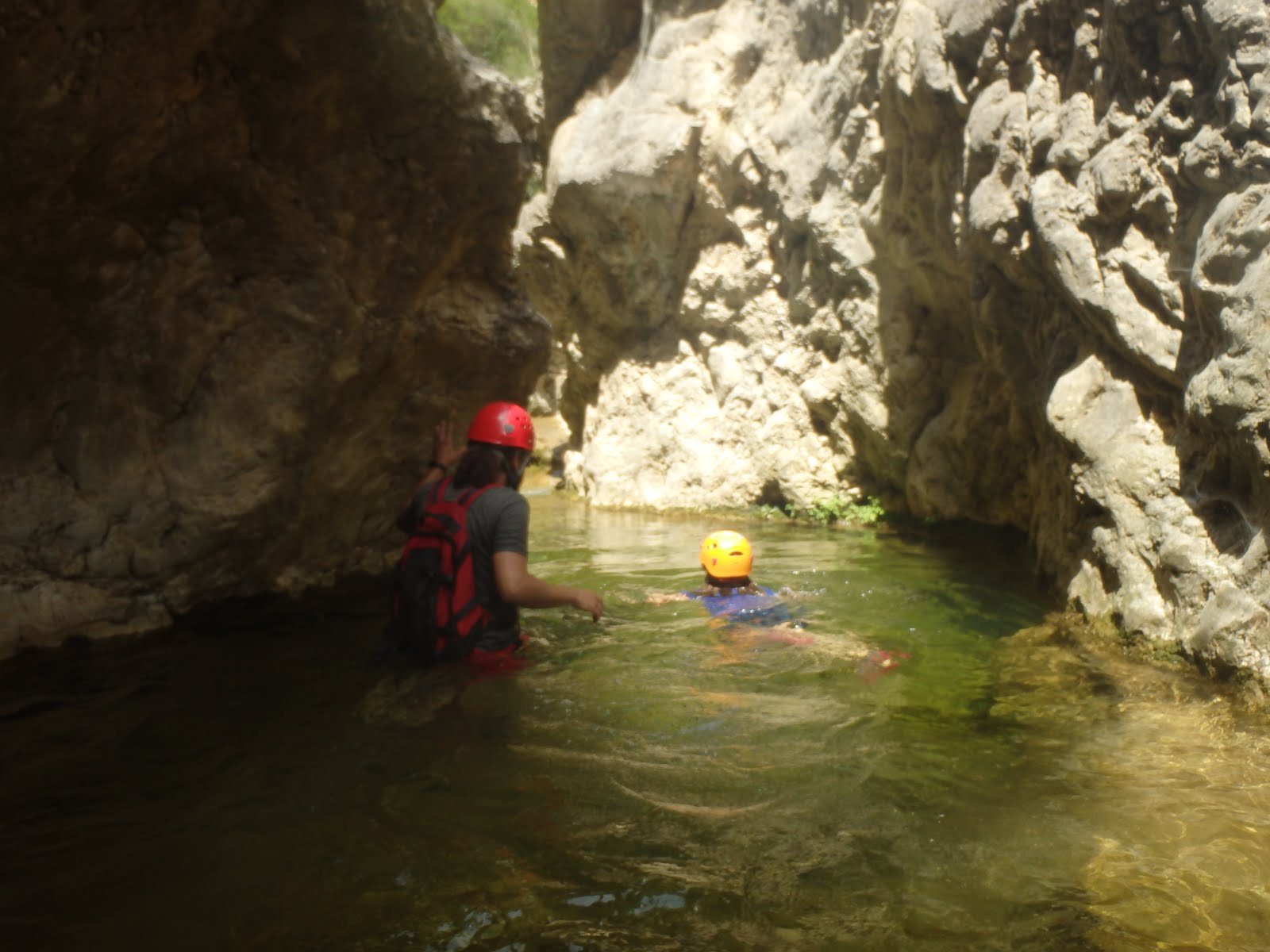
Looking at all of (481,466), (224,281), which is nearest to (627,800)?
(481,466)

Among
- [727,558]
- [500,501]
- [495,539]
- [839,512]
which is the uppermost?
[500,501]

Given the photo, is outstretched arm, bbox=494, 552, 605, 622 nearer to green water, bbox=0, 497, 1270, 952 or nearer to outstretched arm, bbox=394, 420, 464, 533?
green water, bbox=0, 497, 1270, 952

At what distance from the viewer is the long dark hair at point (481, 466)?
4223 mm

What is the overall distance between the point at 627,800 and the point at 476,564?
1418 mm

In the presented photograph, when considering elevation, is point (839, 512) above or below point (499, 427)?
below

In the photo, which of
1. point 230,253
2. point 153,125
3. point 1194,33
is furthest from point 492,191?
point 1194,33

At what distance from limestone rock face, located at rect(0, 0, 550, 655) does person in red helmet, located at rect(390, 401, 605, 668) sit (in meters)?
1.67

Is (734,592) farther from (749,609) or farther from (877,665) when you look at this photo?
(877,665)

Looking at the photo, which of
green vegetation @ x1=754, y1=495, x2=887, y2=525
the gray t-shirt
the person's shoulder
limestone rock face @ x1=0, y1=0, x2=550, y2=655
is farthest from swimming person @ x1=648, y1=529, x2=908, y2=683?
green vegetation @ x1=754, y1=495, x2=887, y2=525

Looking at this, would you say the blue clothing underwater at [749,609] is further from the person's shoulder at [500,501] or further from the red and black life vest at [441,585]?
the person's shoulder at [500,501]

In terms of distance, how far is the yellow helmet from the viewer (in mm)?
5988

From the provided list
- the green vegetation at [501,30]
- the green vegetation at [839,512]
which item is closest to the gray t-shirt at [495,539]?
the green vegetation at [839,512]

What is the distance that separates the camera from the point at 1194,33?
5062 millimetres

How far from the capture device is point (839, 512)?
1220 centimetres
